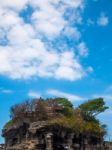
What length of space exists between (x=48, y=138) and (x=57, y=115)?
5644mm

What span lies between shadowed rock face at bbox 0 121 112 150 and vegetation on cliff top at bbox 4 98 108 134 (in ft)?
3.26

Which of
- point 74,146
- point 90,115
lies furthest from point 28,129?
point 90,115

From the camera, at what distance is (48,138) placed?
66.1m

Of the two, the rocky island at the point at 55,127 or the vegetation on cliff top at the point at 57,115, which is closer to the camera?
the rocky island at the point at 55,127

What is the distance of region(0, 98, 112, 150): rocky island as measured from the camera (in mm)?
67062

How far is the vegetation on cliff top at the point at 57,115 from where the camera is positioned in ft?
229

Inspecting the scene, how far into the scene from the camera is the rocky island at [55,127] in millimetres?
67062

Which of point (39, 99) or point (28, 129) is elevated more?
point (39, 99)

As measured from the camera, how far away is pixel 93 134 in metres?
72.8

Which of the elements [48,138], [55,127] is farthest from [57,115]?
[48,138]

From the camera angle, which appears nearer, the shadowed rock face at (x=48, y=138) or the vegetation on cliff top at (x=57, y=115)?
the shadowed rock face at (x=48, y=138)

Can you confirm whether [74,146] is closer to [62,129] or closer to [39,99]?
[62,129]

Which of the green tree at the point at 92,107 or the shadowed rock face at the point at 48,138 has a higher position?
the green tree at the point at 92,107

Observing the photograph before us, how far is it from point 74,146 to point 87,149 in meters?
3.56
